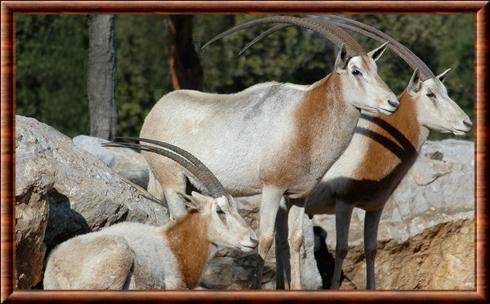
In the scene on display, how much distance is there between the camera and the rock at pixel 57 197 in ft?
28.6

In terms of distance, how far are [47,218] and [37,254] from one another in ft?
1.00

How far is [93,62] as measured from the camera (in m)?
15.0

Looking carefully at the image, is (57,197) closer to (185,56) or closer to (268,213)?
(268,213)

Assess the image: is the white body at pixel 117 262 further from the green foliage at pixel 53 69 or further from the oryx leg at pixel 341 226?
the green foliage at pixel 53 69

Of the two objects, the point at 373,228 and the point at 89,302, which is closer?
the point at 89,302

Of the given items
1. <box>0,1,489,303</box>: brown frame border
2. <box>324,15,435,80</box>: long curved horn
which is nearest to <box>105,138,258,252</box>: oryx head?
<box>0,1,489,303</box>: brown frame border

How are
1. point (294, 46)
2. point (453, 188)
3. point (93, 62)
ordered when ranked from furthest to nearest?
point (294, 46), point (93, 62), point (453, 188)

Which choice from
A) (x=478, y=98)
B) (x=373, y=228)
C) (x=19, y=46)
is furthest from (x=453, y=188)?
(x=19, y=46)

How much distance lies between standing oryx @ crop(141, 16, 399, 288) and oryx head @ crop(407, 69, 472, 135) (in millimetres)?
901

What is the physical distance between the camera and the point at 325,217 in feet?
42.0

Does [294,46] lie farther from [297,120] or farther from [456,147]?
[297,120]

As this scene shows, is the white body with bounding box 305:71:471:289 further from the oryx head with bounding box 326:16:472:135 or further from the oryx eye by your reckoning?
the oryx eye

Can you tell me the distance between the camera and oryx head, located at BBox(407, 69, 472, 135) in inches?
401

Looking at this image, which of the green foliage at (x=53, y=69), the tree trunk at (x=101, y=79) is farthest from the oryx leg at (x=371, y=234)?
the green foliage at (x=53, y=69)
